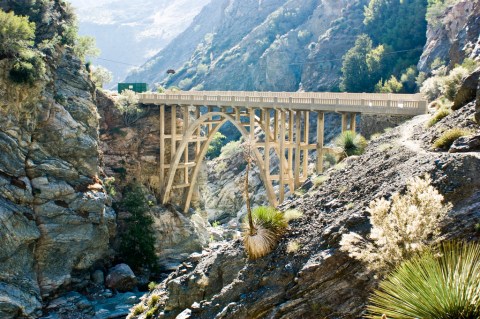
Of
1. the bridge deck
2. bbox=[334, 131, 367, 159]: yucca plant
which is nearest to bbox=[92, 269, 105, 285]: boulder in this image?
the bridge deck

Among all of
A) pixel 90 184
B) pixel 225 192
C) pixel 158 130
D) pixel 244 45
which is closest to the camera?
pixel 90 184

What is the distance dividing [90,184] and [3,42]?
9.63 metres

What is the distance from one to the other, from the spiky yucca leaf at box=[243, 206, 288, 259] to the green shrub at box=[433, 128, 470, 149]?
5049mm

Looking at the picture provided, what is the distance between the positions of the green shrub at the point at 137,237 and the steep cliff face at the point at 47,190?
1940 mm

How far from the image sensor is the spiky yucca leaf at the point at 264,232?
18.6 metres

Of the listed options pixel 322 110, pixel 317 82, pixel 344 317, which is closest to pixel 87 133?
pixel 322 110

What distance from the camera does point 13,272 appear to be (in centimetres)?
3127

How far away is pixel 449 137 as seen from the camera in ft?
56.9

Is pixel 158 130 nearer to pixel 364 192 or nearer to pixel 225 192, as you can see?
pixel 225 192

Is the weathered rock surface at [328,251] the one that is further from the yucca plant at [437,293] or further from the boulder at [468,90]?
the yucca plant at [437,293]

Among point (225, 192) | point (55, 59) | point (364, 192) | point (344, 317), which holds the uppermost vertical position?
point (55, 59)

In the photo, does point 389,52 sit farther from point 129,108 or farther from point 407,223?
point 407,223

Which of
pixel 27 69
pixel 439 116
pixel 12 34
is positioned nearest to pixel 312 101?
pixel 439 116

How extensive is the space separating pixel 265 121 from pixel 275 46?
74.6m
